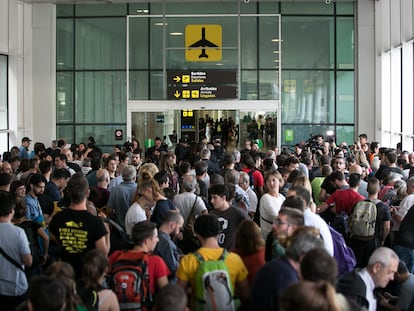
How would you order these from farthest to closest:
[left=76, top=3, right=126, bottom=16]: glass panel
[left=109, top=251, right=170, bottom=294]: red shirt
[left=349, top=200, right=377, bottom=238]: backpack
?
1. [left=76, top=3, right=126, bottom=16]: glass panel
2. [left=349, top=200, right=377, bottom=238]: backpack
3. [left=109, top=251, right=170, bottom=294]: red shirt

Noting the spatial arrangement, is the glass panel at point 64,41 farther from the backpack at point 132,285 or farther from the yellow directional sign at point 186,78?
the backpack at point 132,285

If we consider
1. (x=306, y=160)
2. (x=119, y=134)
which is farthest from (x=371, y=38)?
(x=306, y=160)

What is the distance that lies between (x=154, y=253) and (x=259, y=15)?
797 inches

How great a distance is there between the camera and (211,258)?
599 cm

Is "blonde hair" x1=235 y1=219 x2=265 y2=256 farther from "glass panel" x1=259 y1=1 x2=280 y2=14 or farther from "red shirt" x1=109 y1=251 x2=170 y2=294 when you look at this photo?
"glass panel" x1=259 y1=1 x2=280 y2=14

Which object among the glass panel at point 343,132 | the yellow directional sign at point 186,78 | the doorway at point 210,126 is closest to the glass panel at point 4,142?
the doorway at point 210,126

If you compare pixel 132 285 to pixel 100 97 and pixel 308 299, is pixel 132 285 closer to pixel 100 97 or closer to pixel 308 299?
pixel 308 299

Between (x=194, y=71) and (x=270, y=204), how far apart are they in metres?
16.7

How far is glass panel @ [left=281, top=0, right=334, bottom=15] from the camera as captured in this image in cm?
2653

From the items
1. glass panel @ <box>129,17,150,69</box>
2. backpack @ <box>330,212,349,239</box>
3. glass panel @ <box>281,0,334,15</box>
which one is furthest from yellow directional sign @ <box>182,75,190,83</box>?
backpack @ <box>330,212,349,239</box>

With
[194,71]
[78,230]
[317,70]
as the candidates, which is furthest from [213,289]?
[317,70]

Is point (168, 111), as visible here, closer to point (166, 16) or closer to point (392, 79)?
point (166, 16)

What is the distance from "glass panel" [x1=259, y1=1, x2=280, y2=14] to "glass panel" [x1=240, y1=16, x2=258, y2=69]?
44 cm

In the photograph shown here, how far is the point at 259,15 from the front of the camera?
2609cm
